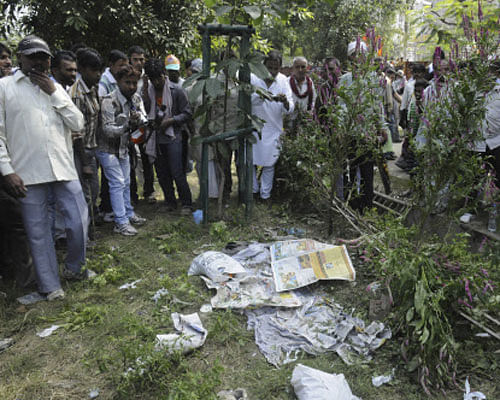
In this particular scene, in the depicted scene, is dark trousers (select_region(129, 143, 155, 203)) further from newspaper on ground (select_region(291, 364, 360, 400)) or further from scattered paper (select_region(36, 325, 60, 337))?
Answer: newspaper on ground (select_region(291, 364, 360, 400))

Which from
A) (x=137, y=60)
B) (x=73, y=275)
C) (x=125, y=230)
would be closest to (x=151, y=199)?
(x=125, y=230)

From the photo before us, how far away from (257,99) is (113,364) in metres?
3.83

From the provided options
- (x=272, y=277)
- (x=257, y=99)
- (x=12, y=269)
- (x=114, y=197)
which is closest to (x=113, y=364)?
(x=272, y=277)

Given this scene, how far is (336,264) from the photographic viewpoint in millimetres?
3514

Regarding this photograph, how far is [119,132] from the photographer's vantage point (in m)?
4.42

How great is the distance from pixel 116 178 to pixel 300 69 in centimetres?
293

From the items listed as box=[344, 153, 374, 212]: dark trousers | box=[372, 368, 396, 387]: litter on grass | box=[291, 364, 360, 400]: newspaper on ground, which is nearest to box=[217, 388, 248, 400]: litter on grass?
box=[291, 364, 360, 400]: newspaper on ground

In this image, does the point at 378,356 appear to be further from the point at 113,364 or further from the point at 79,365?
the point at 79,365

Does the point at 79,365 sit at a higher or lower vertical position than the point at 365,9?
lower

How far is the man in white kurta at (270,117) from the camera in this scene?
17.9 feet

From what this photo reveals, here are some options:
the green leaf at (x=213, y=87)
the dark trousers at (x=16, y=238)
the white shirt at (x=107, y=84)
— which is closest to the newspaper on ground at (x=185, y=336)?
the dark trousers at (x=16, y=238)

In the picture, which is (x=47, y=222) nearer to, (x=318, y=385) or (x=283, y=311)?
(x=283, y=311)

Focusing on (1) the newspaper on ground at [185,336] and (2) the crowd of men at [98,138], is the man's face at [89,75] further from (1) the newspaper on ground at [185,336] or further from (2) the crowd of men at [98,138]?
(1) the newspaper on ground at [185,336]

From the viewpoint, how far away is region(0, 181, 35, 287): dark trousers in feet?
11.5
